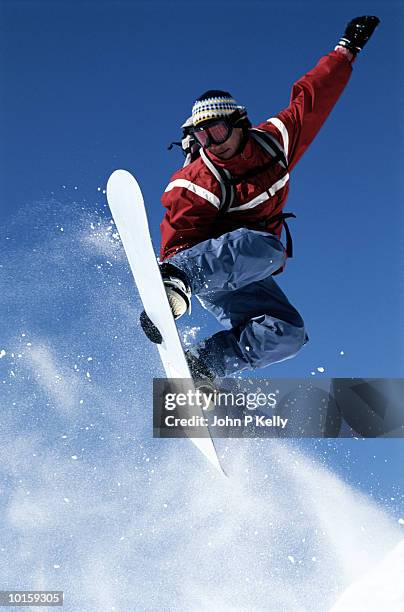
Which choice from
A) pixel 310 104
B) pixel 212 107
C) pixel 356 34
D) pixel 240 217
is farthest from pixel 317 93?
pixel 240 217

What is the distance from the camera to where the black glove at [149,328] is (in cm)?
403

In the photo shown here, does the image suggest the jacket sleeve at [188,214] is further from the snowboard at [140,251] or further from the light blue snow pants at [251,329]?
the light blue snow pants at [251,329]

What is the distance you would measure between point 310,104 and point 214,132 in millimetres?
964

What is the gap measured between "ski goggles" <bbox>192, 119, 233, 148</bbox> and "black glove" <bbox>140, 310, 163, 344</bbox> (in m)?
1.15

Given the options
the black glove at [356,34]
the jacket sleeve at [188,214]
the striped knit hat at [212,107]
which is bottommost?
the jacket sleeve at [188,214]

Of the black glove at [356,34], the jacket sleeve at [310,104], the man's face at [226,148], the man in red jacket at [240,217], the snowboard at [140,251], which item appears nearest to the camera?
the snowboard at [140,251]

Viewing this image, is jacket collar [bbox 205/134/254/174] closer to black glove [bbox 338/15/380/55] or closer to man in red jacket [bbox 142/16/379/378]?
man in red jacket [bbox 142/16/379/378]

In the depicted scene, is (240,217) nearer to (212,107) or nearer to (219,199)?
(219,199)

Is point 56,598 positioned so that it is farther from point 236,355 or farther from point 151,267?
point 151,267

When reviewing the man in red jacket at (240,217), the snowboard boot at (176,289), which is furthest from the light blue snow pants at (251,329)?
the snowboard boot at (176,289)

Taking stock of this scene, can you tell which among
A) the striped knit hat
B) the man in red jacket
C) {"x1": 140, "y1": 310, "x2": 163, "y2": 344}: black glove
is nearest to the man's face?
the man in red jacket

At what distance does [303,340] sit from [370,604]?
9.99 feet

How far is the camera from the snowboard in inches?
150

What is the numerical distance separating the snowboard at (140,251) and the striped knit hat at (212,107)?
2.48ft
